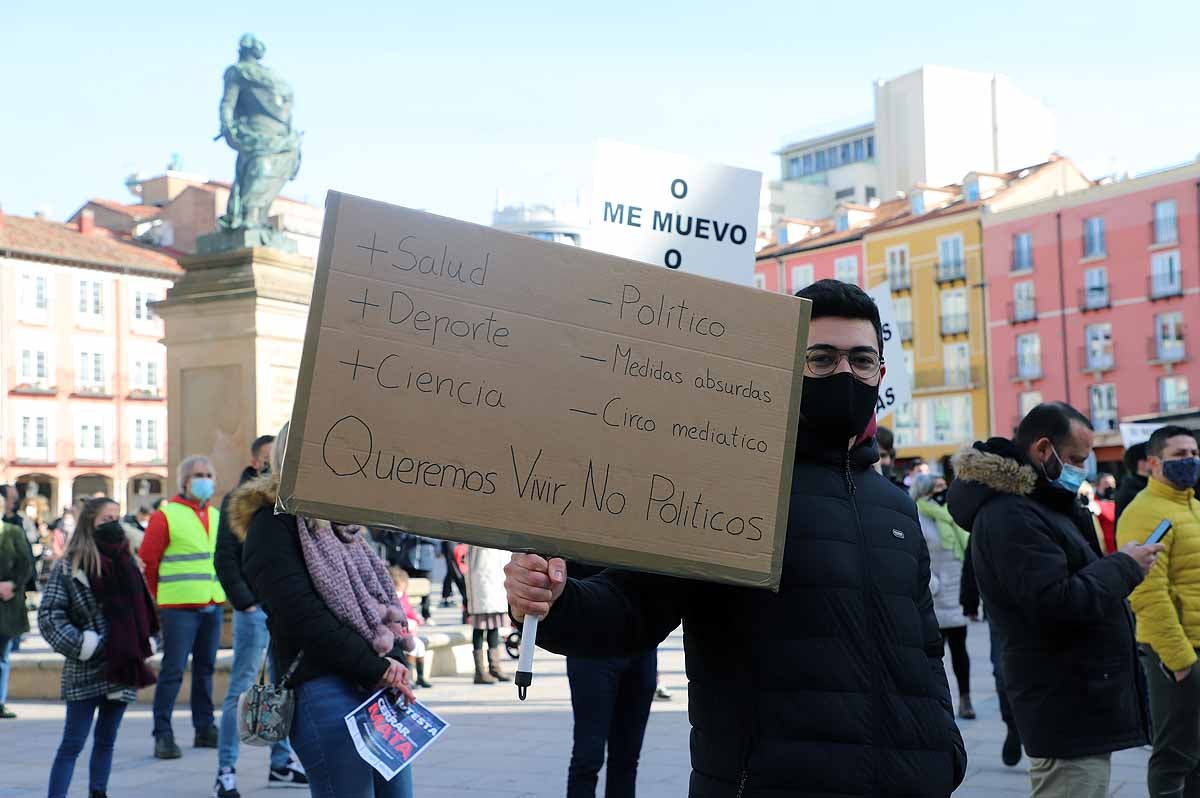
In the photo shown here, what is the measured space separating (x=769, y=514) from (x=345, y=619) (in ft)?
7.85

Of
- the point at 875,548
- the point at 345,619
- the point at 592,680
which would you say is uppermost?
the point at 875,548

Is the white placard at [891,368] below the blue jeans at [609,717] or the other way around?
the other way around

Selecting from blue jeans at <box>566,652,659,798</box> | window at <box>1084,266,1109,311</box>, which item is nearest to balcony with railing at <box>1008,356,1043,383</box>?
window at <box>1084,266,1109,311</box>

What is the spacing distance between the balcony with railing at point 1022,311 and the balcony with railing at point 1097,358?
293 cm

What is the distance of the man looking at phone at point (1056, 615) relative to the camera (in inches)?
198

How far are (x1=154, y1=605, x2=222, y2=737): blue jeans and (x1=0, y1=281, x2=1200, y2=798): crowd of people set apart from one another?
0.8 inches

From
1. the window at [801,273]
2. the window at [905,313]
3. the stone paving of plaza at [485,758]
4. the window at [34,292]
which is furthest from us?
the window at [801,273]

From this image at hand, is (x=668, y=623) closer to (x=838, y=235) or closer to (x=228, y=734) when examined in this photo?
(x=228, y=734)

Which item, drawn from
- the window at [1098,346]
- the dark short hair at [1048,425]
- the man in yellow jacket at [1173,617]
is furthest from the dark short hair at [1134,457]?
the window at [1098,346]

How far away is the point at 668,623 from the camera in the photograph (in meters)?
3.31

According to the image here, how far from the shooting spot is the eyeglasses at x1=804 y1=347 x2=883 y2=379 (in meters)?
3.35

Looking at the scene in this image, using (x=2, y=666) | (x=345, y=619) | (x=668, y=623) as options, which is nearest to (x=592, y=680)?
(x=345, y=619)

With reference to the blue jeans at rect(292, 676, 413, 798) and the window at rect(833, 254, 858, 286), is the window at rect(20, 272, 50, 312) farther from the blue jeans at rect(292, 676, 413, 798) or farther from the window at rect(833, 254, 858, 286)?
the blue jeans at rect(292, 676, 413, 798)

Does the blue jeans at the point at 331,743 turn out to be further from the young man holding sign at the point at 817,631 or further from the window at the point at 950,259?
the window at the point at 950,259
